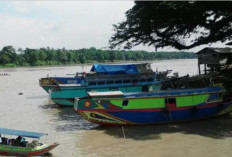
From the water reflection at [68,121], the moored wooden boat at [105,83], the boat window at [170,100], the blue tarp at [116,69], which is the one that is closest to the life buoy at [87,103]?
the water reflection at [68,121]

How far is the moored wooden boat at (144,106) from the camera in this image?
18.4m

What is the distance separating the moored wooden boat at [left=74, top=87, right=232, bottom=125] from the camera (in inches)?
723

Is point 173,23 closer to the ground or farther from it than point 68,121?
farther from it

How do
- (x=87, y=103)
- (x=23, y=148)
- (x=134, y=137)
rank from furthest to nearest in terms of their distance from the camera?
(x=87, y=103)
(x=134, y=137)
(x=23, y=148)

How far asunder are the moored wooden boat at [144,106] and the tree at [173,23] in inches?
180

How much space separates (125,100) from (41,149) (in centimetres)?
624

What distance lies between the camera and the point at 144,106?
18.5 m

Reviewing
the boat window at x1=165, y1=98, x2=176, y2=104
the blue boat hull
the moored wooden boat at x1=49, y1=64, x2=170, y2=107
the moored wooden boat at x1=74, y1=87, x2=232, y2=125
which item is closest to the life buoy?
the moored wooden boat at x1=74, y1=87, x2=232, y2=125

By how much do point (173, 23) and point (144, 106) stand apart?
646 centimetres

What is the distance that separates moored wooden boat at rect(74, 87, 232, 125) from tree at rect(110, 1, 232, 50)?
4.58 meters

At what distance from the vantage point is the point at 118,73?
28.2m

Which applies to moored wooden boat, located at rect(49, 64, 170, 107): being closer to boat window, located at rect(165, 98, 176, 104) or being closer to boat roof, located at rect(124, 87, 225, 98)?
boat roof, located at rect(124, 87, 225, 98)

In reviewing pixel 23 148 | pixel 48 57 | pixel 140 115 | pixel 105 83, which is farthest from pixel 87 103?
pixel 48 57

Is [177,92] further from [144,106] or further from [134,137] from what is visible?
[134,137]
